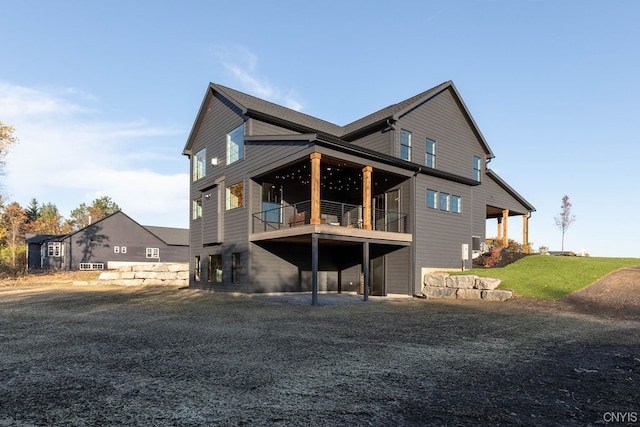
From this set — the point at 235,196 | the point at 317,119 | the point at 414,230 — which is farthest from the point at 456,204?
the point at 235,196

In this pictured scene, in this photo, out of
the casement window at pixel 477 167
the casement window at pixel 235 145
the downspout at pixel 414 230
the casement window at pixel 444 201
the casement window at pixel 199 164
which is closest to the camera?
the downspout at pixel 414 230

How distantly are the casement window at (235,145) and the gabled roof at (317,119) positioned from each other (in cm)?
151

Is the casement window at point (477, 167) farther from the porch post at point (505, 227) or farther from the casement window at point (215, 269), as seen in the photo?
the casement window at point (215, 269)

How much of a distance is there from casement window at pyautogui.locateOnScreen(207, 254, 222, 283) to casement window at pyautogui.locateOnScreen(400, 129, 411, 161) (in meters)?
11.5

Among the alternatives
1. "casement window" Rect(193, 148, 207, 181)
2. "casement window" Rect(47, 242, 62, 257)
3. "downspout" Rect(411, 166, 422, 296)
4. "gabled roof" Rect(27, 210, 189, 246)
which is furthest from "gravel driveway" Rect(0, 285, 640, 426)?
"casement window" Rect(47, 242, 62, 257)

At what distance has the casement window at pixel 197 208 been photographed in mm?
23942

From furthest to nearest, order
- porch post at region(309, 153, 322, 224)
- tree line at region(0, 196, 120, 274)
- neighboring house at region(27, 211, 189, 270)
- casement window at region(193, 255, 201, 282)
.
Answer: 1. tree line at region(0, 196, 120, 274)
2. neighboring house at region(27, 211, 189, 270)
3. casement window at region(193, 255, 201, 282)
4. porch post at region(309, 153, 322, 224)

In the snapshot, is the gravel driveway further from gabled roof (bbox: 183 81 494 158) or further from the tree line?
the tree line

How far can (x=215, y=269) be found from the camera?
21.8 m

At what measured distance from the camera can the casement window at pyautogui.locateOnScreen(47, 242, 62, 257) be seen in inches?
1676

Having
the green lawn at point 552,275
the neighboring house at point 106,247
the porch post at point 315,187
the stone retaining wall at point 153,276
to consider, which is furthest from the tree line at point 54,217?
the green lawn at point 552,275

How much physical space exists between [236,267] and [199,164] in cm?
845

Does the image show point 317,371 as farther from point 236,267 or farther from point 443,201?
point 443,201

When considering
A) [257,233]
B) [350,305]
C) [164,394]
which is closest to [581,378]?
[164,394]
